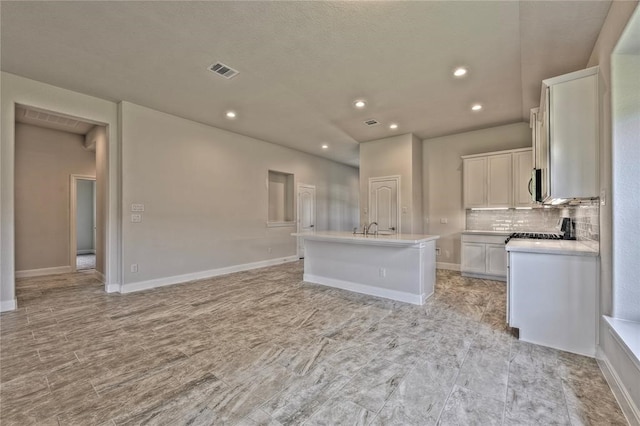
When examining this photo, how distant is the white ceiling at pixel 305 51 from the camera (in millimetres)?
2434

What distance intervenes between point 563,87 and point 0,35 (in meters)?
5.43

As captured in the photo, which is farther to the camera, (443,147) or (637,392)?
(443,147)

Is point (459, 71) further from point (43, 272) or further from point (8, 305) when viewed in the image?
point (43, 272)

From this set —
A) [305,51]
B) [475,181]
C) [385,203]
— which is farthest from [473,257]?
[305,51]

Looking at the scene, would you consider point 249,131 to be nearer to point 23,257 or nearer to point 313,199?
point 313,199

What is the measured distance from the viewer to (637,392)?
1606 mm

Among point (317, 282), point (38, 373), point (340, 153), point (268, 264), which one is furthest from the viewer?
point (340, 153)

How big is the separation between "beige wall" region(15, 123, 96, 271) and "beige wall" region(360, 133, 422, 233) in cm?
641

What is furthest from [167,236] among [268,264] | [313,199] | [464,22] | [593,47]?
[593,47]

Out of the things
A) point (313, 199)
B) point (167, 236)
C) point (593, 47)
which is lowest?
point (167, 236)

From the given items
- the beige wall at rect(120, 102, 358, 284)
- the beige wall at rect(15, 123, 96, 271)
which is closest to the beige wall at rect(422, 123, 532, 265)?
the beige wall at rect(120, 102, 358, 284)

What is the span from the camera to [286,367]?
224 cm

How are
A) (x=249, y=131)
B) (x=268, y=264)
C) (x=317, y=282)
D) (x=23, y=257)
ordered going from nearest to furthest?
(x=317, y=282) → (x=23, y=257) → (x=249, y=131) → (x=268, y=264)

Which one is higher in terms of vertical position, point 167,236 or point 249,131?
point 249,131
